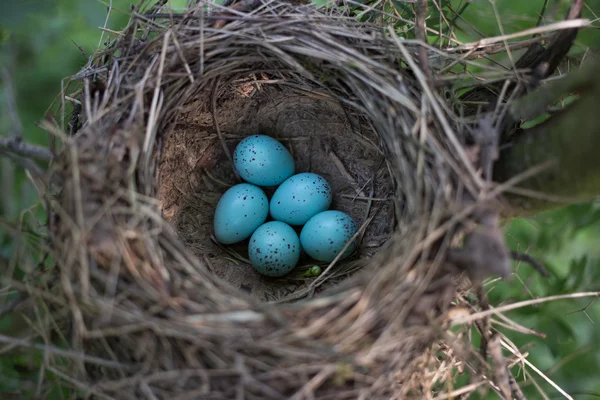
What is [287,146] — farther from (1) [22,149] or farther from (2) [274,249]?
(1) [22,149]

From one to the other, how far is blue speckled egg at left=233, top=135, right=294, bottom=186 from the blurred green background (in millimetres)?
616

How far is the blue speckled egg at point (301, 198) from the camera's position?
1.91 m

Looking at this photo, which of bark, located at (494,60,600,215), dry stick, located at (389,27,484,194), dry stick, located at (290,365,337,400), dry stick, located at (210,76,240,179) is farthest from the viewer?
dry stick, located at (210,76,240,179)

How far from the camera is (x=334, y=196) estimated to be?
2057mm

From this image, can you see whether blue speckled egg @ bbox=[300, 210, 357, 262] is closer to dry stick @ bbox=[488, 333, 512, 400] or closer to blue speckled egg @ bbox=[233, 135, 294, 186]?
blue speckled egg @ bbox=[233, 135, 294, 186]

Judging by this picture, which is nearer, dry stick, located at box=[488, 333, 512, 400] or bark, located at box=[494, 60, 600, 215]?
bark, located at box=[494, 60, 600, 215]

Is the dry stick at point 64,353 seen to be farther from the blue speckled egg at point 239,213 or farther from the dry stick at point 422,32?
the dry stick at point 422,32

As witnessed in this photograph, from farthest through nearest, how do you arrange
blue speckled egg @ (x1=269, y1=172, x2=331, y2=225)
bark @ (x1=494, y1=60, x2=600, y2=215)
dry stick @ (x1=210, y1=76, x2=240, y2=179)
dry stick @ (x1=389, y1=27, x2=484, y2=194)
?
blue speckled egg @ (x1=269, y1=172, x2=331, y2=225) → dry stick @ (x1=210, y1=76, x2=240, y2=179) → dry stick @ (x1=389, y1=27, x2=484, y2=194) → bark @ (x1=494, y1=60, x2=600, y2=215)

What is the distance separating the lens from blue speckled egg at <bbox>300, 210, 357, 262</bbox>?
5.93 feet

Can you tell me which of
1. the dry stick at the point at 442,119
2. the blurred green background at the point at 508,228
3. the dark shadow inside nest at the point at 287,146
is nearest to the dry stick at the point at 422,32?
the dry stick at the point at 442,119

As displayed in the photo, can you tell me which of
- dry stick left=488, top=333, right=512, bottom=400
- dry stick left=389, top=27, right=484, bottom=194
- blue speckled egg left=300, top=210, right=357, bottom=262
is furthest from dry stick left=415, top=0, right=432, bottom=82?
dry stick left=488, top=333, right=512, bottom=400

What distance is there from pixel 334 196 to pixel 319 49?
2.32 feet

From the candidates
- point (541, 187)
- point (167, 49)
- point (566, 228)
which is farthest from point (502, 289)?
point (167, 49)

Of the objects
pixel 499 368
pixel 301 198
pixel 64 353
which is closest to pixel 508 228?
pixel 499 368
